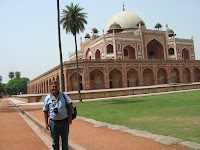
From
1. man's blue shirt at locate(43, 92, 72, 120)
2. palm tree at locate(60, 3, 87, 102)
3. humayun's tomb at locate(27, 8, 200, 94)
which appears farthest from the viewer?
humayun's tomb at locate(27, 8, 200, 94)

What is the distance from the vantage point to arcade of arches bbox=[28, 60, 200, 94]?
3158 cm

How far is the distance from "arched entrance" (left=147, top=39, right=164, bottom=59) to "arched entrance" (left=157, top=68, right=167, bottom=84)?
549cm

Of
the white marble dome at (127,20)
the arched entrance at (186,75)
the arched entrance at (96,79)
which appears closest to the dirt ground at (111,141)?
the arched entrance at (96,79)

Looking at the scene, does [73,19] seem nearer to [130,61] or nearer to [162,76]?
[130,61]

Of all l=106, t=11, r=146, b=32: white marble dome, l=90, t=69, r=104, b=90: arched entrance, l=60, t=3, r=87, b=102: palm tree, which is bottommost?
l=90, t=69, r=104, b=90: arched entrance

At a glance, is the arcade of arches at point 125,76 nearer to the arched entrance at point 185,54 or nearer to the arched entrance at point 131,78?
the arched entrance at point 131,78

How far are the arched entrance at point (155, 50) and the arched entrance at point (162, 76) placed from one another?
5.49 m

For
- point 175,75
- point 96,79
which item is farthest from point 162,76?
point 96,79

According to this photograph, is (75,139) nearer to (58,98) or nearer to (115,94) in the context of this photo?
(58,98)

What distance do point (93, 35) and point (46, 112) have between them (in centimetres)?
4177

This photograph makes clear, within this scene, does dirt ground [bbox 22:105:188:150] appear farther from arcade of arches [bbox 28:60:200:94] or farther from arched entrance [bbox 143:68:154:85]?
arched entrance [bbox 143:68:154:85]

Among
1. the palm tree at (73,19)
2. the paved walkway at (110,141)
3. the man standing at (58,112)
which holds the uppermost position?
the palm tree at (73,19)

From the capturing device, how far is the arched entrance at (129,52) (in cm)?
4025

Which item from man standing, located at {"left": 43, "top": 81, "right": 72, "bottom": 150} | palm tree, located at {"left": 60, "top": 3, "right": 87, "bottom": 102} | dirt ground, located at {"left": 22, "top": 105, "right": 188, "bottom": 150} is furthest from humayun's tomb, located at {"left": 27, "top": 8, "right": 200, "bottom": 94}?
man standing, located at {"left": 43, "top": 81, "right": 72, "bottom": 150}
